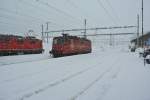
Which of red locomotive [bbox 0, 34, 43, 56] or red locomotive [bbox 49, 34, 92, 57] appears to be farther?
red locomotive [bbox 49, 34, 92, 57]

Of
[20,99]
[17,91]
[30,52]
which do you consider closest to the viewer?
[20,99]

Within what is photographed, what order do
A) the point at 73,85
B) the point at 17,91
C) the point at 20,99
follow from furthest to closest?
the point at 73,85, the point at 17,91, the point at 20,99

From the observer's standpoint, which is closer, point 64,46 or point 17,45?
point 64,46

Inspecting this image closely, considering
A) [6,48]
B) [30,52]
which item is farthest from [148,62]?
[30,52]

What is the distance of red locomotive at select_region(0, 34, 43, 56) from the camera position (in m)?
27.6

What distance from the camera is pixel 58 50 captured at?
28.7 meters

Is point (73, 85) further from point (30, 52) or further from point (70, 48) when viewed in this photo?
point (30, 52)

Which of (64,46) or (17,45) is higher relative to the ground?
(17,45)

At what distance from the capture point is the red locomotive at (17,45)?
27.6m

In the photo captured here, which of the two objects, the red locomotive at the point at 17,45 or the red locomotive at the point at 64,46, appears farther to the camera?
the red locomotive at the point at 64,46

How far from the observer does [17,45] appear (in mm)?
29828

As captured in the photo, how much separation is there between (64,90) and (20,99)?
1871 millimetres

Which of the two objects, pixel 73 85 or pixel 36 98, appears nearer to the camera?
pixel 36 98

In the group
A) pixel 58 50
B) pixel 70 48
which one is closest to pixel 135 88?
pixel 58 50
